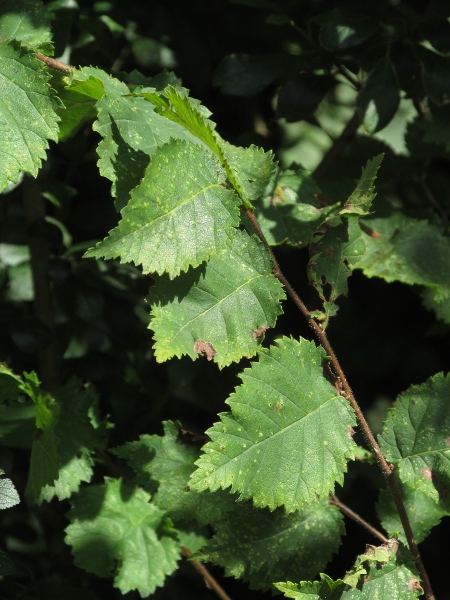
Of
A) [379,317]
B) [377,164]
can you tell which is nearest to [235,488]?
[377,164]

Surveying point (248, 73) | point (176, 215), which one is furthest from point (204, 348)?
point (248, 73)

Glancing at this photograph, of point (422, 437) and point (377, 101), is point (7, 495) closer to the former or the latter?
point (422, 437)

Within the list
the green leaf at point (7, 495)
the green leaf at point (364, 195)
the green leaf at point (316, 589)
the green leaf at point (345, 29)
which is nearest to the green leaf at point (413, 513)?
the green leaf at point (316, 589)

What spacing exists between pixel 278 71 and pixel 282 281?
653mm

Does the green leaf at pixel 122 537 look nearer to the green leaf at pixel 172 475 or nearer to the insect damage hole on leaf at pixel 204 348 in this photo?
the green leaf at pixel 172 475

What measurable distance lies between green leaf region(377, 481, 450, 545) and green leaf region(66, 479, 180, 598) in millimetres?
351

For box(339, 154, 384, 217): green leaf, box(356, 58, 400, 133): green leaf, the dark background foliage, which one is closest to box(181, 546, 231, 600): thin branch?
the dark background foliage

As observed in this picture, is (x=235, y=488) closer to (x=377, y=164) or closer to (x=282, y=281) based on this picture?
(x=282, y=281)

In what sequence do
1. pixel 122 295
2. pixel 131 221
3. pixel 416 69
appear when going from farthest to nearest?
1. pixel 122 295
2. pixel 416 69
3. pixel 131 221

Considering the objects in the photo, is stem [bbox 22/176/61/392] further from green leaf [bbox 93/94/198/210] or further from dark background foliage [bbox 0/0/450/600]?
green leaf [bbox 93/94/198/210]

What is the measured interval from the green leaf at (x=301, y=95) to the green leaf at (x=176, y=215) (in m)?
0.57

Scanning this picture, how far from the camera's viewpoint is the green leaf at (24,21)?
3.96ft

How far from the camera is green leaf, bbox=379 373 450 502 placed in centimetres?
109

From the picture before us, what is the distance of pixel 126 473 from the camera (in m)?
1.55
